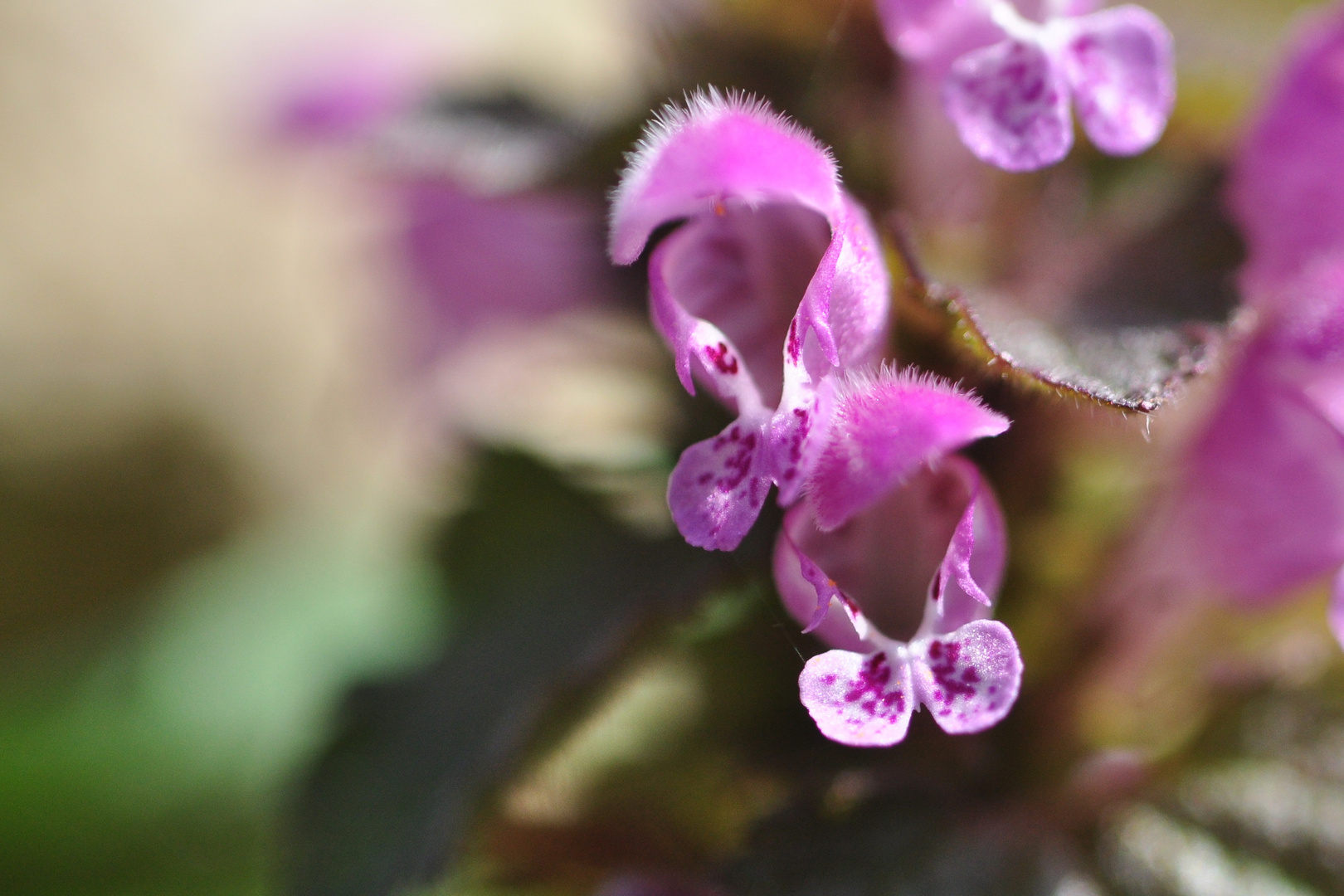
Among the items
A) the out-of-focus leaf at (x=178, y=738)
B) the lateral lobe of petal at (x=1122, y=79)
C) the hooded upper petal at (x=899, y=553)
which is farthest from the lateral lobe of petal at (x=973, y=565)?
the out-of-focus leaf at (x=178, y=738)

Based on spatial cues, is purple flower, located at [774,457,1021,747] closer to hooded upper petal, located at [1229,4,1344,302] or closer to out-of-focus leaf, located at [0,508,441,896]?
hooded upper petal, located at [1229,4,1344,302]

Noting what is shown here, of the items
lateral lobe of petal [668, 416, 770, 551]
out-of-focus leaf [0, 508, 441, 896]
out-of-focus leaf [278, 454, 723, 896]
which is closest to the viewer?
lateral lobe of petal [668, 416, 770, 551]

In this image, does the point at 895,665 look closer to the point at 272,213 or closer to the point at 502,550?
the point at 502,550

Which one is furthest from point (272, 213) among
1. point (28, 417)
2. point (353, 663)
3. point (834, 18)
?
point (834, 18)

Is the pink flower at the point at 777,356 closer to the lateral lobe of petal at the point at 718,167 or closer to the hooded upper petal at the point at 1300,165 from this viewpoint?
the lateral lobe of petal at the point at 718,167

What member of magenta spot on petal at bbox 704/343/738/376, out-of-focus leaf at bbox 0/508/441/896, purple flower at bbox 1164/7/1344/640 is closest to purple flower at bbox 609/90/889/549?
magenta spot on petal at bbox 704/343/738/376
